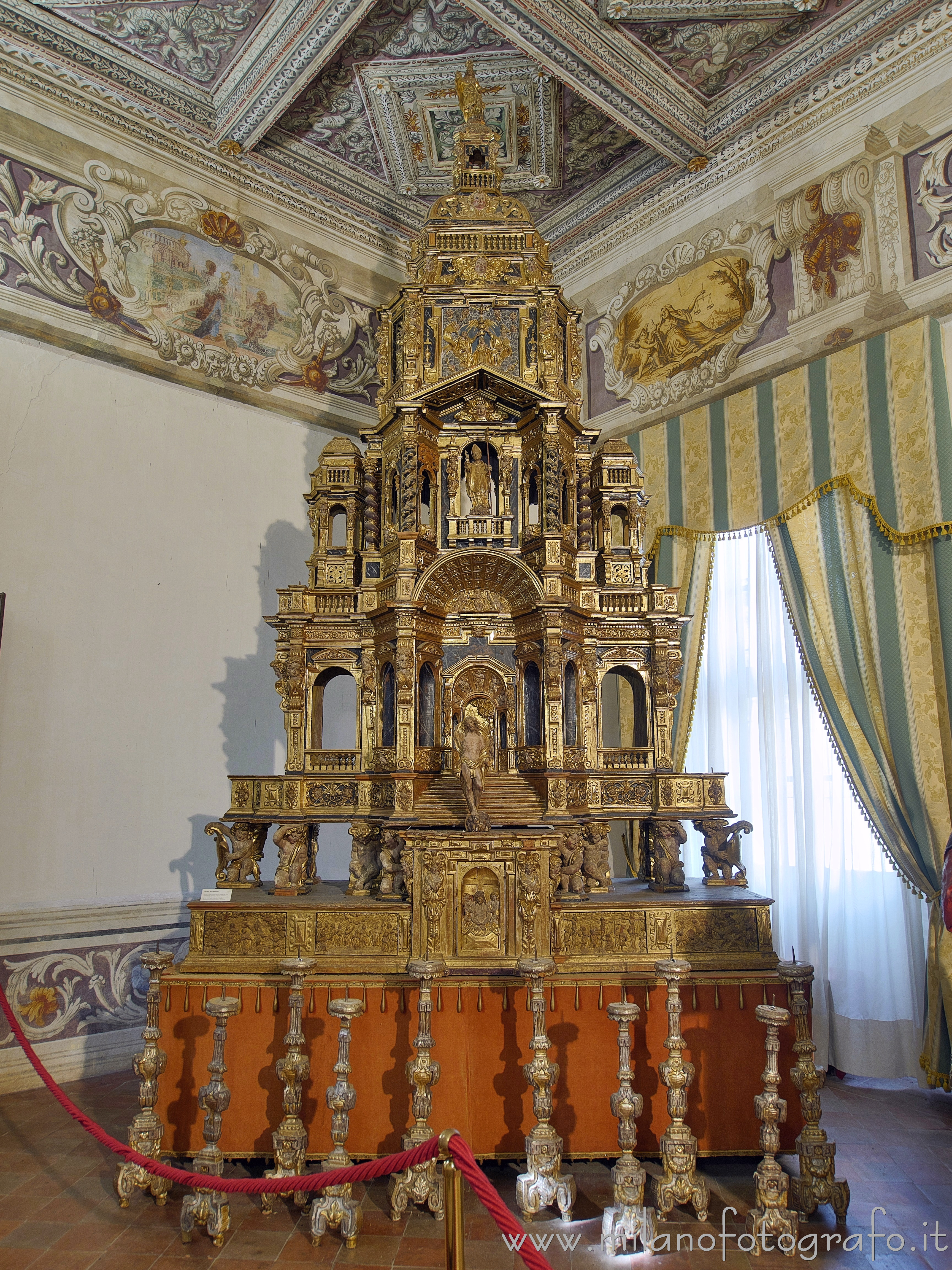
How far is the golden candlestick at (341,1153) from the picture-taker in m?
4.55

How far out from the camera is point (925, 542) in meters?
7.20

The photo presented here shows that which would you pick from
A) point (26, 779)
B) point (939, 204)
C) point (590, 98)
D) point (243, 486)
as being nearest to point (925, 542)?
point (939, 204)

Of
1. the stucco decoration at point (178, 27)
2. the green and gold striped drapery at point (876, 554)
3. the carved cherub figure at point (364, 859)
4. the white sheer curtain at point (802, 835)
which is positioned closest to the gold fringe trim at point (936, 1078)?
the green and gold striped drapery at point (876, 554)

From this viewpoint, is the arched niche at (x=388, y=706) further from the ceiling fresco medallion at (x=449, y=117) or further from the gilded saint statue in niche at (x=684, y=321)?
the ceiling fresco medallion at (x=449, y=117)

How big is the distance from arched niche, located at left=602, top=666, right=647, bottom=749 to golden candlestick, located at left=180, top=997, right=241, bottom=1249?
3.81 m

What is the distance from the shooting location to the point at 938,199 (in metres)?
7.54

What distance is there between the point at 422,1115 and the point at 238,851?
109 inches

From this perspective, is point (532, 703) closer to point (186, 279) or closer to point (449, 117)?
point (186, 279)

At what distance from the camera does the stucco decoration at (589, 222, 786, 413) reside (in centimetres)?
914

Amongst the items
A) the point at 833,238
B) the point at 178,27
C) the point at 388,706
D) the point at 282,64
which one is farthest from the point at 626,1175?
the point at 178,27

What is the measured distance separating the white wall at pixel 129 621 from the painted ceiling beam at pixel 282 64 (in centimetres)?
306

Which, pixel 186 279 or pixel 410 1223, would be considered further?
pixel 186 279

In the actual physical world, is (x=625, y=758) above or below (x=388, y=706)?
below

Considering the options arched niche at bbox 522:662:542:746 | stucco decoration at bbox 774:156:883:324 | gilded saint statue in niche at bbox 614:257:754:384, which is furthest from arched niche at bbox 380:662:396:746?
stucco decoration at bbox 774:156:883:324
